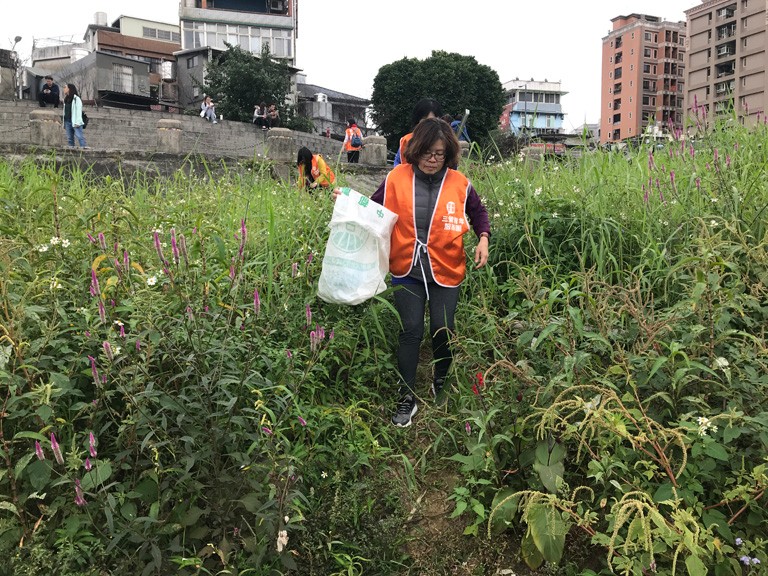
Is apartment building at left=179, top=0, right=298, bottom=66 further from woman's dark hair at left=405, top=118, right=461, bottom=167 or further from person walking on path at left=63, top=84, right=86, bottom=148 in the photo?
woman's dark hair at left=405, top=118, right=461, bottom=167

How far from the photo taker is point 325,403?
3408 millimetres

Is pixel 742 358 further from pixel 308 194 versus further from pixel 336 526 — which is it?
pixel 308 194

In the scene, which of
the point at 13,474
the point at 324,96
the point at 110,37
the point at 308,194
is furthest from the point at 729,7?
the point at 13,474

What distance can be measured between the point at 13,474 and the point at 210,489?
0.70 m

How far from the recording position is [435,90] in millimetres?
39344

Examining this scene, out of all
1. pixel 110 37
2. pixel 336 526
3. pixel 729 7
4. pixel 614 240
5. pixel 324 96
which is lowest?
pixel 336 526

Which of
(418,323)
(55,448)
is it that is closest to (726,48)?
(418,323)

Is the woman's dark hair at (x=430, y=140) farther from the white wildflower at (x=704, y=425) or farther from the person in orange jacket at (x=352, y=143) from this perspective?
the person in orange jacket at (x=352, y=143)

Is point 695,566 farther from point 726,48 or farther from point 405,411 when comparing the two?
point 726,48

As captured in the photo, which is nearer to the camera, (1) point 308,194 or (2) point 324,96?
(1) point 308,194

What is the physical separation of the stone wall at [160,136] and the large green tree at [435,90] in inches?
577

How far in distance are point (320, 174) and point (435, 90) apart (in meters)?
35.3

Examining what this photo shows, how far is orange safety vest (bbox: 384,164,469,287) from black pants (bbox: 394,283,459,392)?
0.28 ft

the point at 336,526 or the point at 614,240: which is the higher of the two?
the point at 614,240
